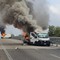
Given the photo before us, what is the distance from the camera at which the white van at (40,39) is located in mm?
39562

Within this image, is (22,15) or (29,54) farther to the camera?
(22,15)

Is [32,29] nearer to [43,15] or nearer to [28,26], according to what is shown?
[28,26]

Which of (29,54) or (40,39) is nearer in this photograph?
(29,54)

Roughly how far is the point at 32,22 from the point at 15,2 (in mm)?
6566

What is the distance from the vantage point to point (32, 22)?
49.4 metres

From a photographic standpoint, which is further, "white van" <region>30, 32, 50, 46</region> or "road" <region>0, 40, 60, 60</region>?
"white van" <region>30, 32, 50, 46</region>

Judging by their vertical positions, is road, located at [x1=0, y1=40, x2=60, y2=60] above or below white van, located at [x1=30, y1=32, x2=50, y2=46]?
below

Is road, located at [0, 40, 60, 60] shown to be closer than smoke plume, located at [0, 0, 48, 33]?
Yes

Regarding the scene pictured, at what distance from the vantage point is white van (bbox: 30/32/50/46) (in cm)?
3956

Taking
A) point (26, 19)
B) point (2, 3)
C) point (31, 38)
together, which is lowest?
point (31, 38)

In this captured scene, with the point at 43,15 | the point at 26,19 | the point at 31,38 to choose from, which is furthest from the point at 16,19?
the point at 31,38

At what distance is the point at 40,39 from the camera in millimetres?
39938

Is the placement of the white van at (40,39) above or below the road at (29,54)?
above

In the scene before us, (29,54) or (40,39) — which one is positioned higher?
(40,39)
